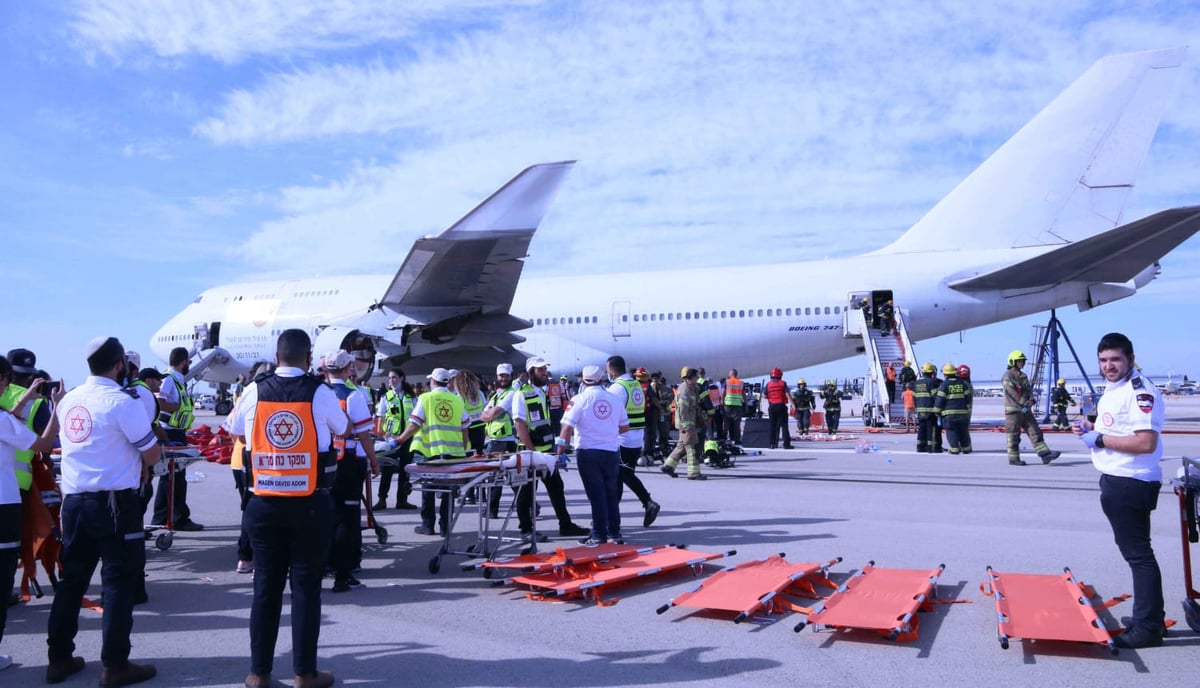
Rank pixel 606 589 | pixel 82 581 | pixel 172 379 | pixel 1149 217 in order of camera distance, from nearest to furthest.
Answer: pixel 82 581 < pixel 606 589 < pixel 172 379 < pixel 1149 217

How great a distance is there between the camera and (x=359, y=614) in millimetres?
5609

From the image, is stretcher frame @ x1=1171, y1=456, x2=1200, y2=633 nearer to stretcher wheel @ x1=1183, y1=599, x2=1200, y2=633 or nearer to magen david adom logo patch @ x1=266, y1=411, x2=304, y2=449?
stretcher wheel @ x1=1183, y1=599, x2=1200, y2=633

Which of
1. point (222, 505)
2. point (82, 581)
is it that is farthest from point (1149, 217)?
point (82, 581)

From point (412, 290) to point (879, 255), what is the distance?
11.9m

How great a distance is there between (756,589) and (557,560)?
4.95 ft

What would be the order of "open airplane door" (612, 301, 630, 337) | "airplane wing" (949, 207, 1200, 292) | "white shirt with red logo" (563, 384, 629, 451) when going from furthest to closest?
"open airplane door" (612, 301, 630, 337)
"airplane wing" (949, 207, 1200, 292)
"white shirt with red logo" (563, 384, 629, 451)

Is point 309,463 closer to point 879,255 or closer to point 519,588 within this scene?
point 519,588

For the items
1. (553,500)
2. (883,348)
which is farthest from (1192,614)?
(883,348)

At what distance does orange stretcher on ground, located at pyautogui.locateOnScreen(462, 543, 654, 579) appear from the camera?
6152 millimetres

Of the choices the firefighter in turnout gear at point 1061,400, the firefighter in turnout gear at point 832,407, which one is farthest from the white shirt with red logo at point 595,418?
the firefighter in turnout gear at point 1061,400

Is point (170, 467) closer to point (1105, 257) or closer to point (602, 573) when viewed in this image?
point (602, 573)

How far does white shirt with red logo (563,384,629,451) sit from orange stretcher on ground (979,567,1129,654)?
10.3 feet

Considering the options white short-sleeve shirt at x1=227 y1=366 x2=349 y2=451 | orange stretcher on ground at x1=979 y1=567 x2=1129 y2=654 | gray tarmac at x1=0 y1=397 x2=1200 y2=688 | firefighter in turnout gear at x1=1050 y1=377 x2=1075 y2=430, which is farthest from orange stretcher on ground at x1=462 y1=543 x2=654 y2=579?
firefighter in turnout gear at x1=1050 y1=377 x2=1075 y2=430

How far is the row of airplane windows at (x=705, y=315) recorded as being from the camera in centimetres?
2164
